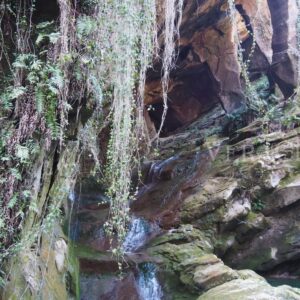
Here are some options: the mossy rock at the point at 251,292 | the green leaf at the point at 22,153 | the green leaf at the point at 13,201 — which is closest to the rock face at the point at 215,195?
the mossy rock at the point at 251,292

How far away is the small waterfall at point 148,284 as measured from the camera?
17.9ft

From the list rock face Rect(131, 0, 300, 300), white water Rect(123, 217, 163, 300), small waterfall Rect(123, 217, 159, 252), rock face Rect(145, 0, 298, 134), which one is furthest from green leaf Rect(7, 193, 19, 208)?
rock face Rect(145, 0, 298, 134)

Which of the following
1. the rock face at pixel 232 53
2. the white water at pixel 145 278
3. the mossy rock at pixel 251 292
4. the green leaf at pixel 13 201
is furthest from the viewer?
the rock face at pixel 232 53

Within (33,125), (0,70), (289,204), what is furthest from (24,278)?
(289,204)

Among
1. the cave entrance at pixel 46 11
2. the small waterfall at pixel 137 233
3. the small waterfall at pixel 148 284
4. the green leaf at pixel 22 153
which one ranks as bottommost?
the small waterfall at pixel 148 284

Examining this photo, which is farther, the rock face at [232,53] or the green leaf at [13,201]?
the rock face at [232,53]

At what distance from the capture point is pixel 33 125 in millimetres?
2996

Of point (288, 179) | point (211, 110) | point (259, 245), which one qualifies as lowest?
point (259, 245)

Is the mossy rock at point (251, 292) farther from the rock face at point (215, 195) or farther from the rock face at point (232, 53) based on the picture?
the rock face at point (232, 53)

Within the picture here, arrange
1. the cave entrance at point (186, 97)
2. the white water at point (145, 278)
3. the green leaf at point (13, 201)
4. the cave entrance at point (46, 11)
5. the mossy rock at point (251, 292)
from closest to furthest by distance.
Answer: the green leaf at point (13, 201) < the cave entrance at point (46, 11) < the mossy rock at point (251, 292) < the white water at point (145, 278) < the cave entrance at point (186, 97)

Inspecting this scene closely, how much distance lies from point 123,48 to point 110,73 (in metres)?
0.28

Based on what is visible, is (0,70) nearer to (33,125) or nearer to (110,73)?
(33,125)

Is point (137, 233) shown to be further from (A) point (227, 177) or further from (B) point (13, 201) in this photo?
(B) point (13, 201)

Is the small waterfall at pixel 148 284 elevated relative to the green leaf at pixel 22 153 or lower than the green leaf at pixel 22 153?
lower
